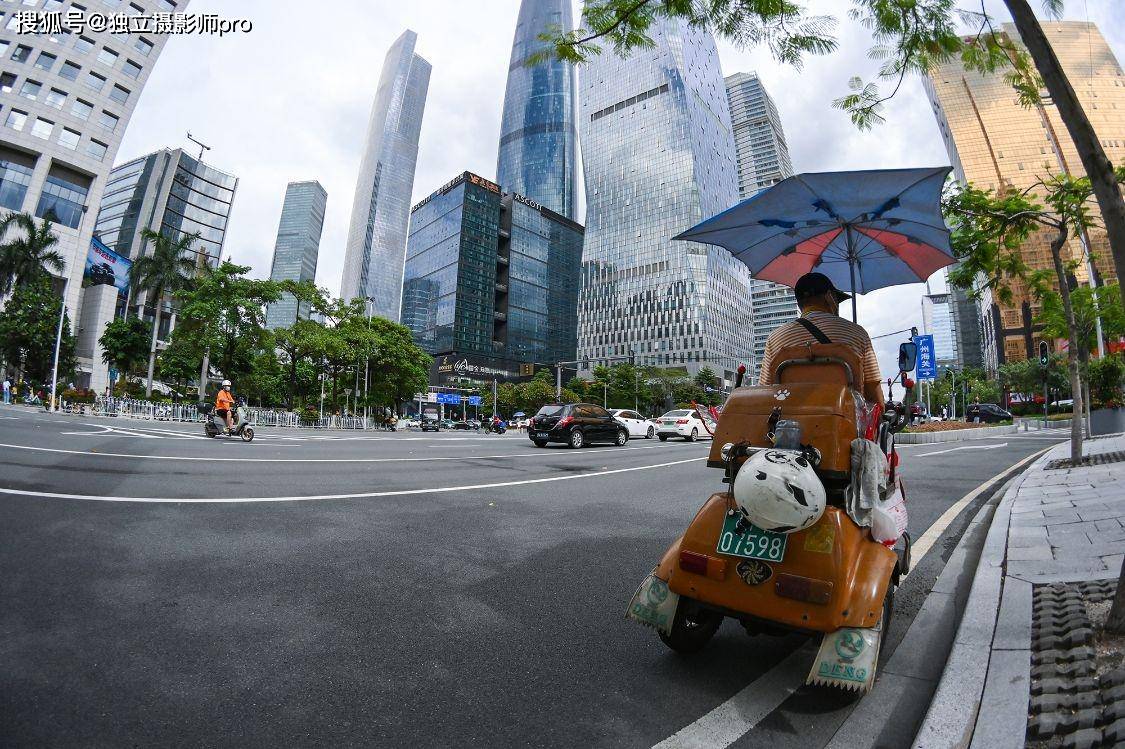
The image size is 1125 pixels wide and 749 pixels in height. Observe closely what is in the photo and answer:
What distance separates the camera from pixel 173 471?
7070 mm

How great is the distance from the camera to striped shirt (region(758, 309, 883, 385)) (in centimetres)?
291

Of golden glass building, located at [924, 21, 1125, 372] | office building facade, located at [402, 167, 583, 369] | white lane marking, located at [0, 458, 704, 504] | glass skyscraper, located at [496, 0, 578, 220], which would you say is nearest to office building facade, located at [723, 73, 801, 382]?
glass skyscraper, located at [496, 0, 578, 220]

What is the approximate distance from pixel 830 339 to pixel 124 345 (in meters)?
58.8

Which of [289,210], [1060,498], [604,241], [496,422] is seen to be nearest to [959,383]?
[604,241]

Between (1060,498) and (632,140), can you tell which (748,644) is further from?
(632,140)

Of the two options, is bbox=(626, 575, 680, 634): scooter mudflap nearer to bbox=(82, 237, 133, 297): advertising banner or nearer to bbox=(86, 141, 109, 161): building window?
bbox=(86, 141, 109, 161): building window

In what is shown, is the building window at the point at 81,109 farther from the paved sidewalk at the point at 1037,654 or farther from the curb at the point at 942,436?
the curb at the point at 942,436

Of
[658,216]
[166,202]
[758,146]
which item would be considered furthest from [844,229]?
[758,146]

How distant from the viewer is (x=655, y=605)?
2.27m

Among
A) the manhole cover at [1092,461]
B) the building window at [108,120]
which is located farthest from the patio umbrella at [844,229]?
the building window at [108,120]

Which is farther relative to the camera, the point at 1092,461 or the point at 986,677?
the point at 1092,461

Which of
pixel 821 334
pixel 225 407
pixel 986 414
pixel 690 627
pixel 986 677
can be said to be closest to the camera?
pixel 986 677

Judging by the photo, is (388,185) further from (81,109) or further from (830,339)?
(830,339)

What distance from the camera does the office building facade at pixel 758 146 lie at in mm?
139125
